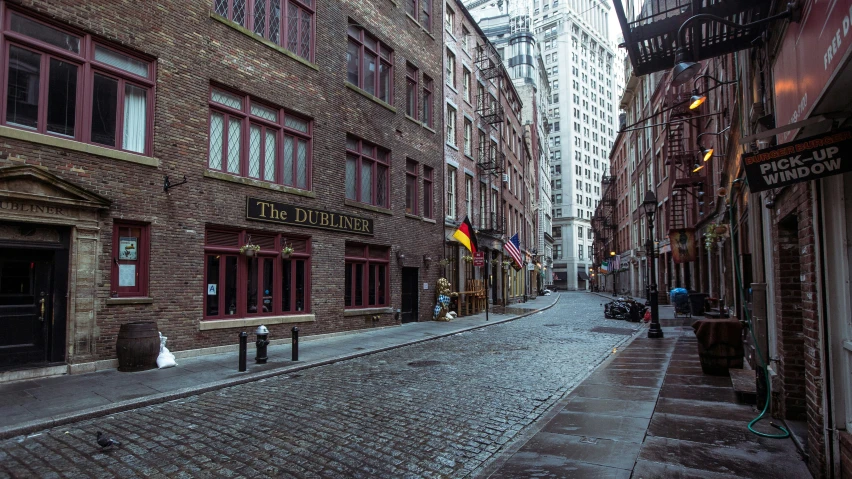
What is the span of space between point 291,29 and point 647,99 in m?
32.9

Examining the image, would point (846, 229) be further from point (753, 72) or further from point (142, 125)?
point (142, 125)

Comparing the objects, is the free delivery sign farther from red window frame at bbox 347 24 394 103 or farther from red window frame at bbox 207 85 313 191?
red window frame at bbox 347 24 394 103

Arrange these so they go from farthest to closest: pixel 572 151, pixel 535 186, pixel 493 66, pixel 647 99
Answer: pixel 572 151, pixel 535 186, pixel 647 99, pixel 493 66

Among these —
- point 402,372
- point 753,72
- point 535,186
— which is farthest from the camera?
point 535,186

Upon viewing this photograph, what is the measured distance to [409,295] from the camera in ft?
69.3

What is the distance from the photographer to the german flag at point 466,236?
73.8 feet

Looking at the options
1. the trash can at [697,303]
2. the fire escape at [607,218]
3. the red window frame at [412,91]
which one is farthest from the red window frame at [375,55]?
the fire escape at [607,218]

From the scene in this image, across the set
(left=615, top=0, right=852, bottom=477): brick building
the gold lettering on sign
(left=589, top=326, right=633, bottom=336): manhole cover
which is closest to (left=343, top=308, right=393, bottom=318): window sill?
the gold lettering on sign

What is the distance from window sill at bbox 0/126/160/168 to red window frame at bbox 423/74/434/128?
1401 cm

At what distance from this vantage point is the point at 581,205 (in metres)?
107

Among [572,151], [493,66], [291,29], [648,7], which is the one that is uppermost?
[572,151]

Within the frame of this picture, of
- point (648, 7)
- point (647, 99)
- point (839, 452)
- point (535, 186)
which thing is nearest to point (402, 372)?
point (839, 452)

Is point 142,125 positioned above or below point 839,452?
above

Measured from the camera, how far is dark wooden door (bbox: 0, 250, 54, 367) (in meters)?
8.95
